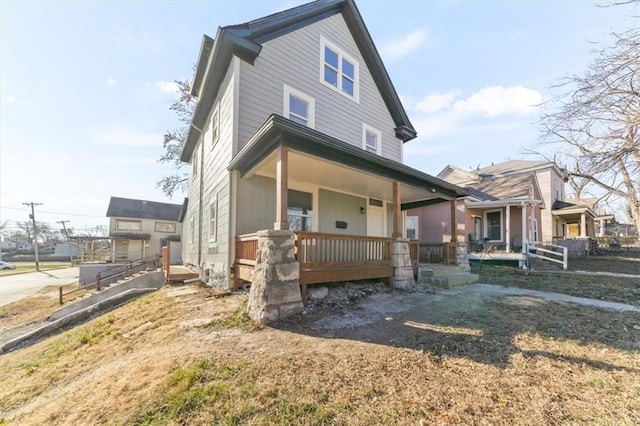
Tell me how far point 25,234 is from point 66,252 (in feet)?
90.5

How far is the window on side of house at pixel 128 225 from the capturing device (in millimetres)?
28062

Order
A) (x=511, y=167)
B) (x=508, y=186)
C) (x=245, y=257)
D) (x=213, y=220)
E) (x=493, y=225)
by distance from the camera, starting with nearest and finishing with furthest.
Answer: (x=245, y=257) < (x=213, y=220) < (x=493, y=225) < (x=508, y=186) < (x=511, y=167)

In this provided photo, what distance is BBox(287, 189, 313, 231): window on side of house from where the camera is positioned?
26.8 feet

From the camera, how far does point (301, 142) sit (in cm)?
545

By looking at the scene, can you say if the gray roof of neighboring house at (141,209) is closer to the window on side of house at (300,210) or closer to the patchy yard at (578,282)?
the window on side of house at (300,210)

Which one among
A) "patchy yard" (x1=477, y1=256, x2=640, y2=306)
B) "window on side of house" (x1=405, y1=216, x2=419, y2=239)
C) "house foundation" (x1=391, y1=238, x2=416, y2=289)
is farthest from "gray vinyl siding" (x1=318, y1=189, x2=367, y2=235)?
"window on side of house" (x1=405, y1=216, x2=419, y2=239)

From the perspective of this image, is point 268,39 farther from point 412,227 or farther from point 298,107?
point 412,227

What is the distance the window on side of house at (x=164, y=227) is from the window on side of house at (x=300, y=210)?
2637cm

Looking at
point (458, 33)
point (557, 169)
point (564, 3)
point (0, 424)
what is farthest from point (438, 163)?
point (0, 424)

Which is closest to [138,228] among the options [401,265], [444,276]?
[401,265]

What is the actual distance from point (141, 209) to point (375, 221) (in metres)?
27.9

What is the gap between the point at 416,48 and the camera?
10.2 m

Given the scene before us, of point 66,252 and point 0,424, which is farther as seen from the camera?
point 66,252

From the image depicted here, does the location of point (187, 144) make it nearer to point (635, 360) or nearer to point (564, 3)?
point (564, 3)
